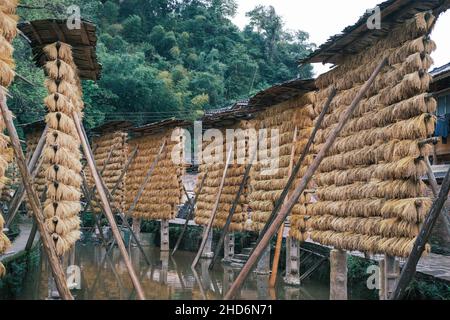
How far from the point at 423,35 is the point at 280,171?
19.9ft

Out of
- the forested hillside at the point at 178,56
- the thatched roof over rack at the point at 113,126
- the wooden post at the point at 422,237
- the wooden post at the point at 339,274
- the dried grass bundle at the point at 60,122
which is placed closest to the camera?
the wooden post at the point at 422,237

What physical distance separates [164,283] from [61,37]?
23.1 feet

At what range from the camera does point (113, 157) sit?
19.8 meters

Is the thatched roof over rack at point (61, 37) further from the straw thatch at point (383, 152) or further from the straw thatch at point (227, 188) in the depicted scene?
the straw thatch at point (227, 188)

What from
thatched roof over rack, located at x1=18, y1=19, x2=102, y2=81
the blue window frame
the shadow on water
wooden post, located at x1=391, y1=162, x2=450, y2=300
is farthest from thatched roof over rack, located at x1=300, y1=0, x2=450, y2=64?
the blue window frame

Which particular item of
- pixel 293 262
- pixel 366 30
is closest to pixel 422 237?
pixel 366 30

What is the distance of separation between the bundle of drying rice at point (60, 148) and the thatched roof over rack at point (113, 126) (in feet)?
30.3

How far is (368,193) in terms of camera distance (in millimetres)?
6688

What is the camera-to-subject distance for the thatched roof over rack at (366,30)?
20.2 feet

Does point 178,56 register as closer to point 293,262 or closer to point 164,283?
point 164,283

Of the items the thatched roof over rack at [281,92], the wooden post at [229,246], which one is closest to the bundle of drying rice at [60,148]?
the thatched roof over rack at [281,92]

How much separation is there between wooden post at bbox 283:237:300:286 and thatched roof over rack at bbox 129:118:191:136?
6329 millimetres
